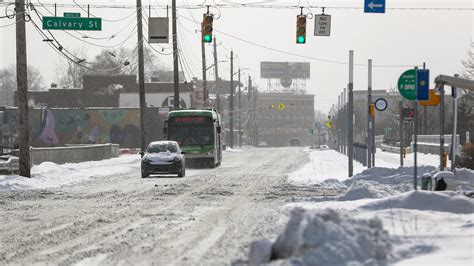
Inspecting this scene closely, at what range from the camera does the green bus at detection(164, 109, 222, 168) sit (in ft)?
145

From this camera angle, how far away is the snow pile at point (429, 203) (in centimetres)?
1511

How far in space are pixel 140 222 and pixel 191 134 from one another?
28691 millimetres

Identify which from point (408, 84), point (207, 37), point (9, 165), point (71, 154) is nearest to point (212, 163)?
point (71, 154)

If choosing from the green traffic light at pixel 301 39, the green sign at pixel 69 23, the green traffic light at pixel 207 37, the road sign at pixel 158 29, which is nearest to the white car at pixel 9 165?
the green sign at pixel 69 23

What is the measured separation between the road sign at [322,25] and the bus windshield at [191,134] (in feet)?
42.4

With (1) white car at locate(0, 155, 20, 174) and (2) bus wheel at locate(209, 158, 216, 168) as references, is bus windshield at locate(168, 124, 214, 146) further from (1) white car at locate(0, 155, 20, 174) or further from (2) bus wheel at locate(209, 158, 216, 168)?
(1) white car at locate(0, 155, 20, 174)

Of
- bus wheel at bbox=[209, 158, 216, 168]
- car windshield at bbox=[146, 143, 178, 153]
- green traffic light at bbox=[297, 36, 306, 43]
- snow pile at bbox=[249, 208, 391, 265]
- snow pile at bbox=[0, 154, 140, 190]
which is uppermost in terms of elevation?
green traffic light at bbox=[297, 36, 306, 43]

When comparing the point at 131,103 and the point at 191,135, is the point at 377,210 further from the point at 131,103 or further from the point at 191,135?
the point at 131,103

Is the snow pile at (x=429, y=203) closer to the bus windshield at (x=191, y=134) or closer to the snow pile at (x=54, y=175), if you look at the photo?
the snow pile at (x=54, y=175)

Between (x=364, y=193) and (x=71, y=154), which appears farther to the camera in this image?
(x=71, y=154)

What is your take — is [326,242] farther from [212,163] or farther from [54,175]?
[212,163]

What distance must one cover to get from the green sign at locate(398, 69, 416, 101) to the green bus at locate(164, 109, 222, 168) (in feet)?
84.2

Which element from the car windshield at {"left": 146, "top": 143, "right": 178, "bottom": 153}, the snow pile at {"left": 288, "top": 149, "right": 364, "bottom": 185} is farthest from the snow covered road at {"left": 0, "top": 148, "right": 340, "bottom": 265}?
the car windshield at {"left": 146, "top": 143, "right": 178, "bottom": 153}

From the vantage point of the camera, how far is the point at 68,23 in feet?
111
